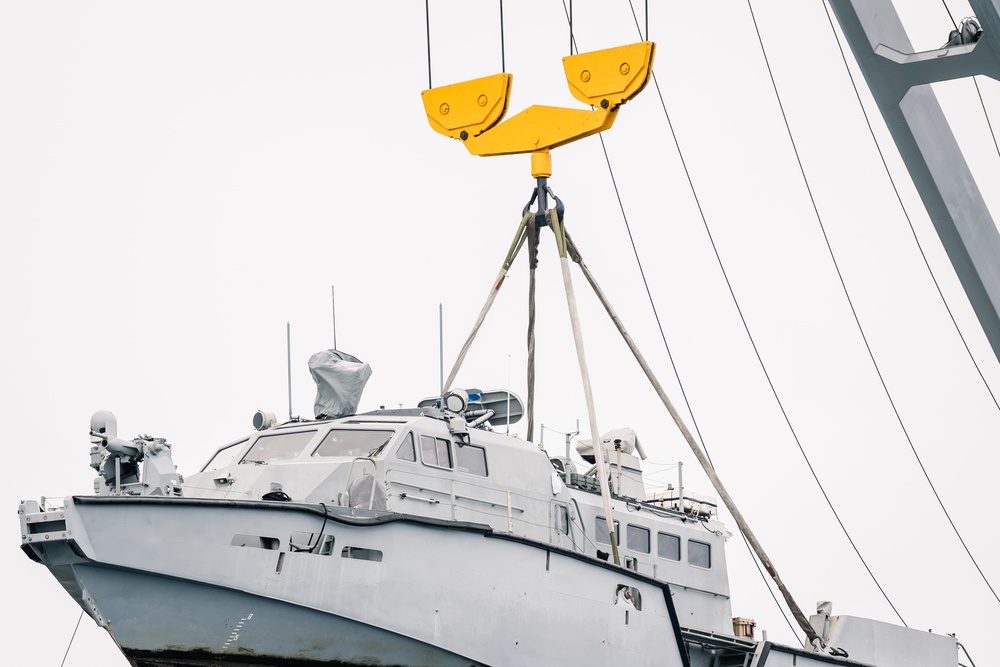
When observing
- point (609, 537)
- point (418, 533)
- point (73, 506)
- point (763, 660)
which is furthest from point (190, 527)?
point (763, 660)

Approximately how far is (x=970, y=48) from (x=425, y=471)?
9.74m

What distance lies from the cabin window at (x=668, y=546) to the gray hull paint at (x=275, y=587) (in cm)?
501

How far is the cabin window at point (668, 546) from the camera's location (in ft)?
83.6

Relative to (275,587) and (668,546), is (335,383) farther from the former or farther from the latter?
(668,546)

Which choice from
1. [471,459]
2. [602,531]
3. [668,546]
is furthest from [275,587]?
[668,546]

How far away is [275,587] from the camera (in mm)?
19828

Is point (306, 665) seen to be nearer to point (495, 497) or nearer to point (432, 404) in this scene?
point (495, 497)

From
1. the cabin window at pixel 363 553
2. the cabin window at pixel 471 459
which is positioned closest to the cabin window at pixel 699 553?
the cabin window at pixel 471 459

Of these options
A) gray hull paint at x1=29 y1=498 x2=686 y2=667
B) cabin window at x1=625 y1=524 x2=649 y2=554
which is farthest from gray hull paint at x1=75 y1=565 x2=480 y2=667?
cabin window at x1=625 y1=524 x2=649 y2=554

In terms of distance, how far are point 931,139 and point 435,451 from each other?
8.59 metres

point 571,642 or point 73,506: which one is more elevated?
point 73,506

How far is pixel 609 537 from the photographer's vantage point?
80.0 ft

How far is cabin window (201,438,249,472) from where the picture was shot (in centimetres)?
2316

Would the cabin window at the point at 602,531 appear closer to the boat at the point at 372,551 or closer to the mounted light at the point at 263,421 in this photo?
the boat at the point at 372,551
